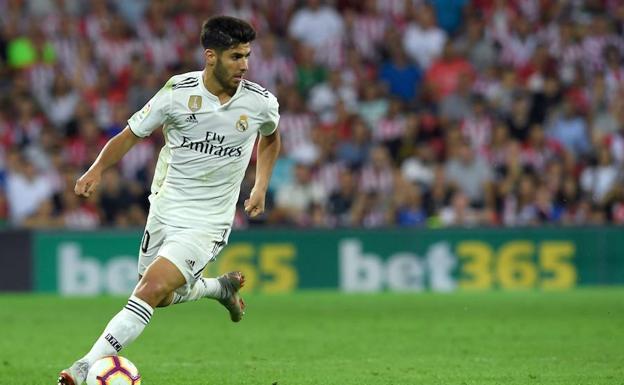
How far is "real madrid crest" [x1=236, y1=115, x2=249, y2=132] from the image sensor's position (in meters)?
8.05

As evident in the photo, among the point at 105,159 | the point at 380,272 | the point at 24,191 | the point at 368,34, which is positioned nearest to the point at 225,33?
the point at 105,159

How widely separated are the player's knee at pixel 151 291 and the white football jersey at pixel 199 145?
48 cm

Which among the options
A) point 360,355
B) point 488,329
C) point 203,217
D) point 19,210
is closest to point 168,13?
point 19,210

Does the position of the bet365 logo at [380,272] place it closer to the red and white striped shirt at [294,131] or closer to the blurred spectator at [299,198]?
the blurred spectator at [299,198]

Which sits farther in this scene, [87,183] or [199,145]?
[199,145]

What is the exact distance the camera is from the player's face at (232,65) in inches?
311

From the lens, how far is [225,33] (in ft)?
25.9

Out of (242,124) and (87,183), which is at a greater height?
(242,124)

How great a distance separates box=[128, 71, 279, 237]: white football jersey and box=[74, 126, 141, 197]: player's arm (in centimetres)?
7

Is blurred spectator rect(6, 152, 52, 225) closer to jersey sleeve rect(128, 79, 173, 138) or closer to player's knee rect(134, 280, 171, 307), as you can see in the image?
jersey sleeve rect(128, 79, 173, 138)

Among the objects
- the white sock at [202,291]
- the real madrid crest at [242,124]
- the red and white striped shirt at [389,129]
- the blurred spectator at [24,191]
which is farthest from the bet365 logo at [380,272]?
the real madrid crest at [242,124]

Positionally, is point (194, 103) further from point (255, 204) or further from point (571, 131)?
point (571, 131)

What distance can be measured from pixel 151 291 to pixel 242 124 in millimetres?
1233

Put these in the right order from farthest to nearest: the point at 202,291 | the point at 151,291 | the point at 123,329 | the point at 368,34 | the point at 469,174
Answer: the point at 368,34 → the point at 469,174 → the point at 202,291 → the point at 151,291 → the point at 123,329
